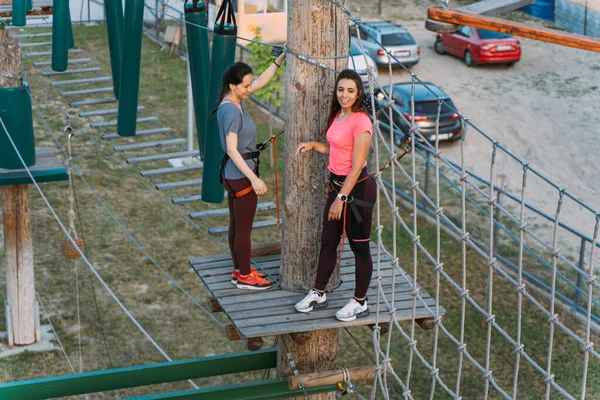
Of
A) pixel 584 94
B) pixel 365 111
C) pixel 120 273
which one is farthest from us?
pixel 584 94

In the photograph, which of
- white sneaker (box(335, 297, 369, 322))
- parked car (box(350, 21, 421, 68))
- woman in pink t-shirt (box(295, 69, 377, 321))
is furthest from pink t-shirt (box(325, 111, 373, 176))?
parked car (box(350, 21, 421, 68))

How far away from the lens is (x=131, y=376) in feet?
18.2

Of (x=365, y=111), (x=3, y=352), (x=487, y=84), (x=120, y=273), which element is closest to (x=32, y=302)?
(x=3, y=352)

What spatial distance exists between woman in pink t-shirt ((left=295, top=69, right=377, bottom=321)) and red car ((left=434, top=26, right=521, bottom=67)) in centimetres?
1816

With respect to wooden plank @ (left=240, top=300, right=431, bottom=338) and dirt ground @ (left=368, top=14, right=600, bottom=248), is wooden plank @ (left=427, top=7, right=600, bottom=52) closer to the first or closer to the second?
wooden plank @ (left=240, top=300, right=431, bottom=338)

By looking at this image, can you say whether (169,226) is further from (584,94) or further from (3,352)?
Result: (584,94)

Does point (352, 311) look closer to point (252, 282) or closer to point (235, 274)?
point (252, 282)

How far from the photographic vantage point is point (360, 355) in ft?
37.6

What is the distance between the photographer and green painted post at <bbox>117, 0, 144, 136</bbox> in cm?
785

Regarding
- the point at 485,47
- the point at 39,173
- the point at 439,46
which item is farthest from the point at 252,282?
the point at 439,46

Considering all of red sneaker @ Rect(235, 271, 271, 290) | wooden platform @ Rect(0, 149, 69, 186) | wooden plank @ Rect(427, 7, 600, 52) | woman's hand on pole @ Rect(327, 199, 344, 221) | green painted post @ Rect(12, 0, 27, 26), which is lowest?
wooden platform @ Rect(0, 149, 69, 186)

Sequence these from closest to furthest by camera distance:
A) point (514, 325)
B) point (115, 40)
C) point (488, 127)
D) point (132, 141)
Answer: point (115, 40), point (514, 325), point (132, 141), point (488, 127)

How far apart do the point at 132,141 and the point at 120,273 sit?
4.75 metres

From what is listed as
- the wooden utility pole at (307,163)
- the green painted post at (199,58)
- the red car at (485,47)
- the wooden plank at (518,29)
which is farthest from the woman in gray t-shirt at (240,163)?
the red car at (485,47)
